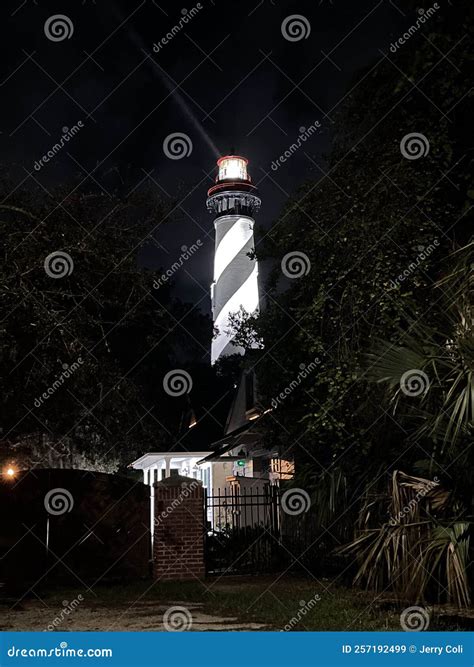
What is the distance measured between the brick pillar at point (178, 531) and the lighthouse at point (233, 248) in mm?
32265

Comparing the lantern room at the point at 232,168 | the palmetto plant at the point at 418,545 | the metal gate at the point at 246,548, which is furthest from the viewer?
the lantern room at the point at 232,168

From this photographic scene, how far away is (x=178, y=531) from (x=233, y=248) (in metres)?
34.6

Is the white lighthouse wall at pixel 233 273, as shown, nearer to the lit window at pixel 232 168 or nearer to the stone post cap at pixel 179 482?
the lit window at pixel 232 168

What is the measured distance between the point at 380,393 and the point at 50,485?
7449mm

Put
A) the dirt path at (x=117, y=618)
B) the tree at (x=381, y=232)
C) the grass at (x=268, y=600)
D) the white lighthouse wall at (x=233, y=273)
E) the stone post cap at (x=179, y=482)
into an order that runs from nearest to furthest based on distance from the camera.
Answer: the grass at (x=268, y=600) < the dirt path at (x=117, y=618) < the tree at (x=381, y=232) < the stone post cap at (x=179, y=482) < the white lighthouse wall at (x=233, y=273)

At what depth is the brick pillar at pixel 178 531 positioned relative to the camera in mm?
12586

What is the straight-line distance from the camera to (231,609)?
966cm

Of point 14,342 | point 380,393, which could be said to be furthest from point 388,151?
point 14,342

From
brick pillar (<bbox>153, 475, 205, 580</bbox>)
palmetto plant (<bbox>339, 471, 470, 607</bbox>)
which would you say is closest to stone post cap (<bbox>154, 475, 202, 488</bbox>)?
brick pillar (<bbox>153, 475, 205, 580</bbox>)

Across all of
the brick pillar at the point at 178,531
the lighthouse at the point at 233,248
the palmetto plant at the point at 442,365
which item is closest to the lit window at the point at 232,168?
the lighthouse at the point at 233,248

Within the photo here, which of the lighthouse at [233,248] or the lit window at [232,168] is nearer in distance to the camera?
the lighthouse at [233,248]

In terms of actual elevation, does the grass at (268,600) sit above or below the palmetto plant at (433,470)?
below

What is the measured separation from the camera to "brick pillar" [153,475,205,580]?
12.6 metres

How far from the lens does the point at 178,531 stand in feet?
41.5
